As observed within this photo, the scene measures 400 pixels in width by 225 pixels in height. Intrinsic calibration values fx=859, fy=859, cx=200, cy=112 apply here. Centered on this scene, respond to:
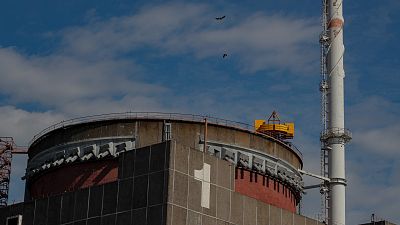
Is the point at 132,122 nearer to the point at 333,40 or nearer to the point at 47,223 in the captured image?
the point at 47,223

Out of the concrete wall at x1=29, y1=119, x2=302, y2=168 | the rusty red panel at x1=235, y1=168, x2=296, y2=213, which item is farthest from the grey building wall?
the concrete wall at x1=29, y1=119, x2=302, y2=168

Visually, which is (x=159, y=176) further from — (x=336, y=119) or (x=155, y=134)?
(x=336, y=119)

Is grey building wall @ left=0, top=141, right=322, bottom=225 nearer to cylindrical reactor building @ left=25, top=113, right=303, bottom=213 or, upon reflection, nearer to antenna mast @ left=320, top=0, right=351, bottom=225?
cylindrical reactor building @ left=25, top=113, right=303, bottom=213

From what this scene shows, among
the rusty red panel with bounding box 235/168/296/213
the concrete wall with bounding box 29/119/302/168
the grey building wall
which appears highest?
the concrete wall with bounding box 29/119/302/168

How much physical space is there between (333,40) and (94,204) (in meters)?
35.0

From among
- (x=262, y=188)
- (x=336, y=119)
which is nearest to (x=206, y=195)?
(x=262, y=188)

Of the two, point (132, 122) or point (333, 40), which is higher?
point (333, 40)

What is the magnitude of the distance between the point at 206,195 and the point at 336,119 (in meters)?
28.3

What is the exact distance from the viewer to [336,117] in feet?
257

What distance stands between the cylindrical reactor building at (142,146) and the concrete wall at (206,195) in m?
5.32

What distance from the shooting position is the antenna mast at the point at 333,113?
76.1m

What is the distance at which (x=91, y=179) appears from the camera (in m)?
61.7

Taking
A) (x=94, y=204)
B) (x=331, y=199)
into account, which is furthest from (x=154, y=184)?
(x=331, y=199)

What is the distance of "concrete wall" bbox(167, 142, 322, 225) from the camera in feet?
167
